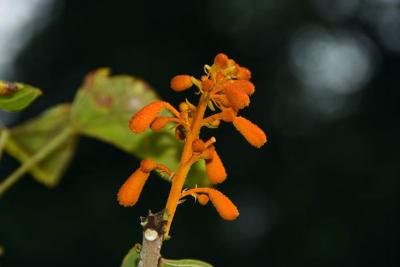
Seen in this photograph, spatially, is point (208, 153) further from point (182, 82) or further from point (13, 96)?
point (13, 96)

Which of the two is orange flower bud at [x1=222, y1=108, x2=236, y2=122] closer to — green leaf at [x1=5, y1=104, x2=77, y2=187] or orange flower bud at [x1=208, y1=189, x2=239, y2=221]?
orange flower bud at [x1=208, y1=189, x2=239, y2=221]

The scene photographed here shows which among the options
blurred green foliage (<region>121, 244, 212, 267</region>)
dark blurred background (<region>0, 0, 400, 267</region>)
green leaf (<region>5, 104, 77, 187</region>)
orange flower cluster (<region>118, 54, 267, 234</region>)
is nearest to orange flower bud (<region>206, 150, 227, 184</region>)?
orange flower cluster (<region>118, 54, 267, 234</region>)

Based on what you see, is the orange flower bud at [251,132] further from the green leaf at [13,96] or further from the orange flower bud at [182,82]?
the green leaf at [13,96]

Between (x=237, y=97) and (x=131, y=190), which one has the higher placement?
(x=237, y=97)

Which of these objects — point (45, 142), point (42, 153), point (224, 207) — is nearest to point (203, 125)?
point (224, 207)

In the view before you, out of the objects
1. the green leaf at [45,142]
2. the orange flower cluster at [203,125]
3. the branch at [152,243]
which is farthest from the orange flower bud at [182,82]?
the green leaf at [45,142]
